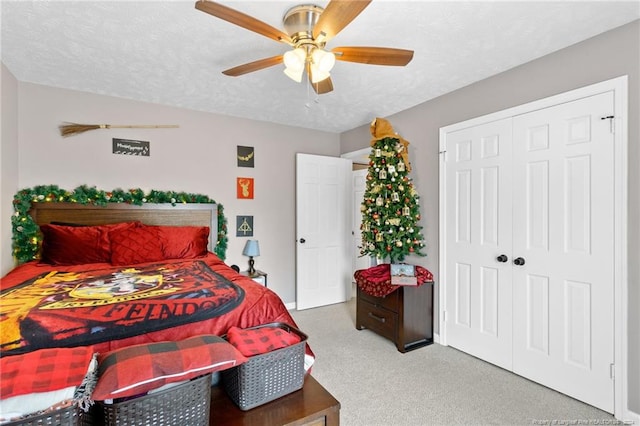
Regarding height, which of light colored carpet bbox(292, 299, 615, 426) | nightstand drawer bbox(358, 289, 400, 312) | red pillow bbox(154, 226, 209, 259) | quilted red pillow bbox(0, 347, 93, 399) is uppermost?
red pillow bbox(154, 226, 209, 259)

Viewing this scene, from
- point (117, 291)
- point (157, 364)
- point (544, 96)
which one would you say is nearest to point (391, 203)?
Answer: point (544, 96)

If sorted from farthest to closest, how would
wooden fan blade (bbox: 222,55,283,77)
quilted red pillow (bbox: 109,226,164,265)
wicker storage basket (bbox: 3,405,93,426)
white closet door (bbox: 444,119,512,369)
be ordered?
quilted red pillow (bbox: 109,226,164,265), white closet door (bbox: 444,119,512,369), wooden fan blade (bbox: 222,55,283,77), wicker storage basket (bbox: 3,405,93,426)

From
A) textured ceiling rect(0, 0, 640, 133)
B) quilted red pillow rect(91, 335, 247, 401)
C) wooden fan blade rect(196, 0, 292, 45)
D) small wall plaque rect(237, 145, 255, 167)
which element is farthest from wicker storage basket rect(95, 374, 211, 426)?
small wall plaque rect(237, 145, 255, 167)

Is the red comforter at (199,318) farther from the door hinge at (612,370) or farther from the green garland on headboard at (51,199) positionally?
→ the door hinge at (612,370)

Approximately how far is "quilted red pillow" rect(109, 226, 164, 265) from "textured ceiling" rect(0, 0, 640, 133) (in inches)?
55.3

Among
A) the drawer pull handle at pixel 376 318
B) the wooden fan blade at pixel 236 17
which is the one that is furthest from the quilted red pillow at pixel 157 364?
the drawer pull handle at pixel 376 318

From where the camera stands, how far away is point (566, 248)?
222cm

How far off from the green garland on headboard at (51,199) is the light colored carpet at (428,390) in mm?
2262

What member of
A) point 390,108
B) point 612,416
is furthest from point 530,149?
point 612,416

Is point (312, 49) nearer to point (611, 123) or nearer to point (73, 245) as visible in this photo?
point (611, 123)

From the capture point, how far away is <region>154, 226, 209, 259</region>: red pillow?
3.02 meters

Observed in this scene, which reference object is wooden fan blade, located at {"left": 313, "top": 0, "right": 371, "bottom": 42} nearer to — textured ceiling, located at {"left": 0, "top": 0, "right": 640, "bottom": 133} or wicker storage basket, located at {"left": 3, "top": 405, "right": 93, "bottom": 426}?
textured ceiling, located at {"left": 0, "top": 0, "right": 640, "bottom": 133}

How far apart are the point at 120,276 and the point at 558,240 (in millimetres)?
3139

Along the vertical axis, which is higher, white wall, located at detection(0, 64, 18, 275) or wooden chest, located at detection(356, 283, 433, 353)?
white wall, located at detection(0, 64, 18, 275)
